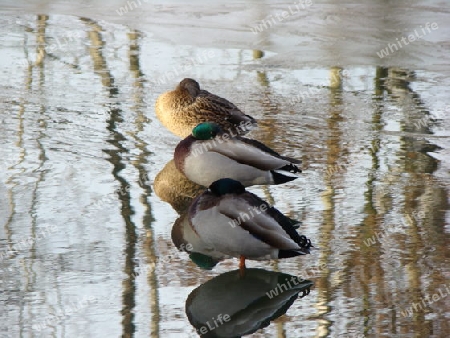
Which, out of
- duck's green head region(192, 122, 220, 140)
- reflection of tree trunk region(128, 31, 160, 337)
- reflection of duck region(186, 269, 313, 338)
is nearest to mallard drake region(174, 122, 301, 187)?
duck's green head region(192, 122, 220, 140)

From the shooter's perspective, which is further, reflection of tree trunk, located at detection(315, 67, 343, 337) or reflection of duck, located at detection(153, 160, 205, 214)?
reflection of duck, located at detection(153, 160, 205, 214)

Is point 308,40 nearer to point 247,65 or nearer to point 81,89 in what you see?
point 247,65

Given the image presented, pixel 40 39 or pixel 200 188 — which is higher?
pixel 40 39

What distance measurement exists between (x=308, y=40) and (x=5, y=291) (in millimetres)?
7762

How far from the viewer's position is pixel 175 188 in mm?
7504

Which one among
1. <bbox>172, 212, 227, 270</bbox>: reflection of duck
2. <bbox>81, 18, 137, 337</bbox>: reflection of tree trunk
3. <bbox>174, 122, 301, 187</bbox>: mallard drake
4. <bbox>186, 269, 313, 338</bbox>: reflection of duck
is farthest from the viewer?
<bbox>174, 122, 301, 187</bbox>: mallard drake

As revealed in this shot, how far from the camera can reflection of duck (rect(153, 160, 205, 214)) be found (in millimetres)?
7246

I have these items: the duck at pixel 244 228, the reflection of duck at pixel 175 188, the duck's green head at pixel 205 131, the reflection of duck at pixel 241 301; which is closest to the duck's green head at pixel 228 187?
the duck at pixel 244 228

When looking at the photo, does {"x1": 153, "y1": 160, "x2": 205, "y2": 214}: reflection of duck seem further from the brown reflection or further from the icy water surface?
the brown reflection

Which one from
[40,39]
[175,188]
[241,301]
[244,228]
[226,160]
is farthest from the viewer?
[40,39]

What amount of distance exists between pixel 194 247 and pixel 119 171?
1.70 m

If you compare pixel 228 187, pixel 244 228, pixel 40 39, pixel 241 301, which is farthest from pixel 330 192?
pixel 40 39

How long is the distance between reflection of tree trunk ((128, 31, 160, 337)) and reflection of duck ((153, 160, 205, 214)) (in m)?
0.11

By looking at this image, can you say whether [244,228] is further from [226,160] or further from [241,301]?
[226,160]
